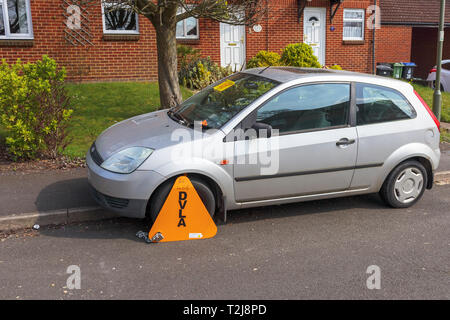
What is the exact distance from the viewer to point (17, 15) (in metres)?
12.6

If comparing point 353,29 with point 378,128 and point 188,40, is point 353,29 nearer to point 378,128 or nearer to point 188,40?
point 188,40

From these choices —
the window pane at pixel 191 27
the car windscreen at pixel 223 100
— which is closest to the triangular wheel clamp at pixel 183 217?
the car windscreen at pixel 223 100

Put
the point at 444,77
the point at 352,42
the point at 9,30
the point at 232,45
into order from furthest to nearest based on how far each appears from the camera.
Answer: the point at 444,77
the point at 352,42
the point at 232,45
the point at 9,30

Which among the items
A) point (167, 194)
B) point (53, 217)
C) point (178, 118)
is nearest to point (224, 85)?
point (178, 118)

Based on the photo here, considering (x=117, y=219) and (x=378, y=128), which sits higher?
(x=378, y=128)

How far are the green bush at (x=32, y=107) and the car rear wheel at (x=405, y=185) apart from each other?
184 inches

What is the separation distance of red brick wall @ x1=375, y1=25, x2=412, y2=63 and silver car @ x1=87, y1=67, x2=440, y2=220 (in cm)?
1422

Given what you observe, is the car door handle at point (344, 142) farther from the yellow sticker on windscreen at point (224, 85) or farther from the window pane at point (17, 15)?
the window pane at point (17, 15)

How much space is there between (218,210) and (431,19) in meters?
18.9

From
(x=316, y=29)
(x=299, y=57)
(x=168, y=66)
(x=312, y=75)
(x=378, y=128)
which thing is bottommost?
(x=378, y=128)

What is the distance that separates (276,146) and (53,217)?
2649mm

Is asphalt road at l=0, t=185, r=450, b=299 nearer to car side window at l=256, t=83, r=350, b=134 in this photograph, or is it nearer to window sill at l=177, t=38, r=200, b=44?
car side window at l=256, t=83, r=350, b=134

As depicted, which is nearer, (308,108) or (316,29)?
(308,108)
